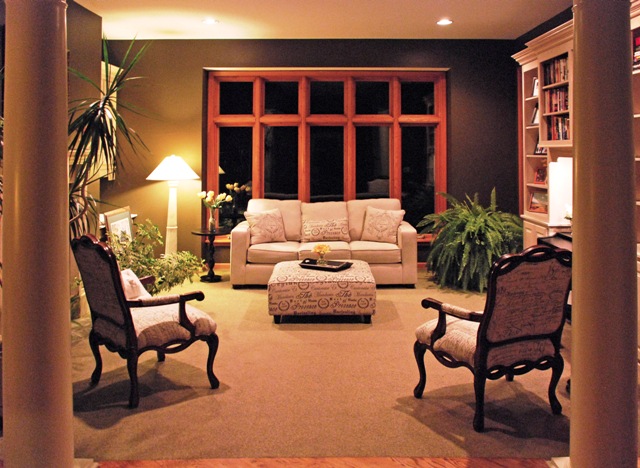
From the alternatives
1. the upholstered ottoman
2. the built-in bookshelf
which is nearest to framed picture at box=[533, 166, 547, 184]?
the built-in bookshelf

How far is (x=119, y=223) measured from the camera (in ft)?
19.2

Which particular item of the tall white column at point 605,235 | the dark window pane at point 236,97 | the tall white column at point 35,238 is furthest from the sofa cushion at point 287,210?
the tall white column at point 605,235

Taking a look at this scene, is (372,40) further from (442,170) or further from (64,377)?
(64,377)

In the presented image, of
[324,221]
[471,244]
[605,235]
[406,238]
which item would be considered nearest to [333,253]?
[324,221]

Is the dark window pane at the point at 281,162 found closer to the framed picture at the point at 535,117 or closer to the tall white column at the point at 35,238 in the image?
the framed picture at the point at 535,117

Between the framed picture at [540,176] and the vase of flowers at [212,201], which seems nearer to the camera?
the framed picture at [540,176]

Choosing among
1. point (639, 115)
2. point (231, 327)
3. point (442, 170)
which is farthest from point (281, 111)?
point (639, 115)

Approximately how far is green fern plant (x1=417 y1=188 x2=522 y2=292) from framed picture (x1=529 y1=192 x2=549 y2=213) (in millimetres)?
290

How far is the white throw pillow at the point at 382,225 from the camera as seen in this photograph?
25.0ft

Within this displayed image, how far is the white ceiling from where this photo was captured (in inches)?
263

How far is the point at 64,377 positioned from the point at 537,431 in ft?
7.63

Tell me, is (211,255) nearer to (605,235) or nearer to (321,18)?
(321,18)

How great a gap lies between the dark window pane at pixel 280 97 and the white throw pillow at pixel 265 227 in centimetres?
164

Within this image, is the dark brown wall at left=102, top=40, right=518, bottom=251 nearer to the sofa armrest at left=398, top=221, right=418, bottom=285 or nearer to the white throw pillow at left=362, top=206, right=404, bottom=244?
the white throw pillow at left=362, top=206, right=404, bottom=244
